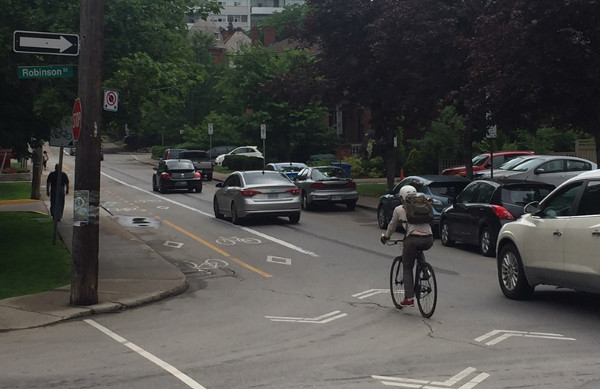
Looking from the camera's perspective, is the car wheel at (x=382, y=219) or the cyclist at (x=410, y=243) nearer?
the cyclist at (x=410, y=243)

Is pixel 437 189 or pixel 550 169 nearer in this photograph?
pixel 437 189

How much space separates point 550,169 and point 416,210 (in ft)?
66.9

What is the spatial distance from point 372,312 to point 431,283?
1.05 m

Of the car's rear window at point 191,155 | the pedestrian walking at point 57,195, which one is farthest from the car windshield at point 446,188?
the car's rear window at point 191,155

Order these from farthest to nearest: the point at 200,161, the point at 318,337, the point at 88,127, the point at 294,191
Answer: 1. the point at 200,161
2. the point at 294,191
3. the point at 88,127
4. the point at 318,337

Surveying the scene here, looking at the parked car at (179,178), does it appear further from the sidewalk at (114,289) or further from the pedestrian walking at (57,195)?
the sidewalk at (114,289)

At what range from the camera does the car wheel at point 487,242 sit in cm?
1797

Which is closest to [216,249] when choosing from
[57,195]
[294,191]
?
[57,195]

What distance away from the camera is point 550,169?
3052cm

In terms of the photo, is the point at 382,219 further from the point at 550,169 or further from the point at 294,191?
the point at 550,169

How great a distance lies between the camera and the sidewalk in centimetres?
1216

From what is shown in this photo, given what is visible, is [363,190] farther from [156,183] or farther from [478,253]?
[478,253]

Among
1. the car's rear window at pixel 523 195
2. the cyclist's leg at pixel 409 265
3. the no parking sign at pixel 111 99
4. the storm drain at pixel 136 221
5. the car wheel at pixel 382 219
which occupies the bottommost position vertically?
the storm drain at pixel 136 221

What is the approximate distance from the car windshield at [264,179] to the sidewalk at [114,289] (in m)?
4.63
